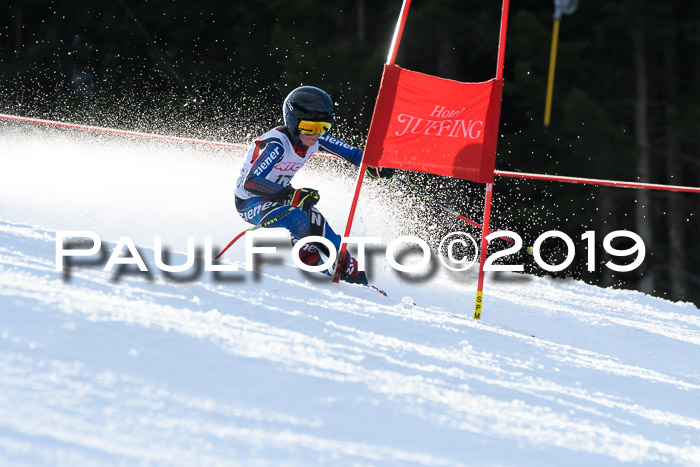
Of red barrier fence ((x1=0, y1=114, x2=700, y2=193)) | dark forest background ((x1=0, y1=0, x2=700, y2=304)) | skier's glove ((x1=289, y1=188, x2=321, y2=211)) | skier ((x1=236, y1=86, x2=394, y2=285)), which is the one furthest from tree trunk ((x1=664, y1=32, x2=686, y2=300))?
skier's glove ((x1=289, y1=188, x2=321, y2=211))

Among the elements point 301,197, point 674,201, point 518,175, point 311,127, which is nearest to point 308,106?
point 311,127

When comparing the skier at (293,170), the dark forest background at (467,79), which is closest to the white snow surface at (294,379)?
the skier at (293,170)

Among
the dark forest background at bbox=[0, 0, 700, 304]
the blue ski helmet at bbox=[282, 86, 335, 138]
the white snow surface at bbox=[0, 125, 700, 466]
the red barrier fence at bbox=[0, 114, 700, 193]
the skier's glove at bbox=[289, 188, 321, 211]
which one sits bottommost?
the white snow surface at bbox=[0, 125, 700, 466]

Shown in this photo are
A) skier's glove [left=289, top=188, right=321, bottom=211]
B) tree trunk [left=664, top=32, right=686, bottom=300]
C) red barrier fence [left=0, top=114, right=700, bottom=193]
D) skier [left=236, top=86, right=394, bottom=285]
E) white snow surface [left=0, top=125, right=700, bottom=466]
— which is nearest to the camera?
white snow surface [left=0, top=125, right=700, bottom=466]

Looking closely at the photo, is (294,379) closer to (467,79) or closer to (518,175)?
(518,175)

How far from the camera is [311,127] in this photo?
5.42 meters

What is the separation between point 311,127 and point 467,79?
13.2 metres

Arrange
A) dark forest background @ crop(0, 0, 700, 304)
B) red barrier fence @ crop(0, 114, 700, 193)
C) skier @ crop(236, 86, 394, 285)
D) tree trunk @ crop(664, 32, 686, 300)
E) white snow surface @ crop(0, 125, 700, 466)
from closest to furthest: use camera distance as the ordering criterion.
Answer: white snow surface @ crop(0, 125, 700, 466) → skier @ crop(236, 86, 394, 285) → red barrier fence @ crop(0, 114, 700, 193) → dark forest background @ crop(0, 0, 700, 304) → tree trunk @ crop(664, 32, 686, 300)

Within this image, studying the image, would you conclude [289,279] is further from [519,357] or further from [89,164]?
[89,164]

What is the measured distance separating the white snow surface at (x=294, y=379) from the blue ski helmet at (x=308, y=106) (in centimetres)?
90

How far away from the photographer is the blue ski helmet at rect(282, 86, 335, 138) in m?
5.34

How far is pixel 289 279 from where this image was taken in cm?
468

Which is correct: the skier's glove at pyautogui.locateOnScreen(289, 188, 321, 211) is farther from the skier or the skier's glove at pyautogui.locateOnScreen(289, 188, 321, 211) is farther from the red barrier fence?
the red barrier fence

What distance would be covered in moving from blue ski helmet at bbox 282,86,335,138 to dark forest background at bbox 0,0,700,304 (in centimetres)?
874
